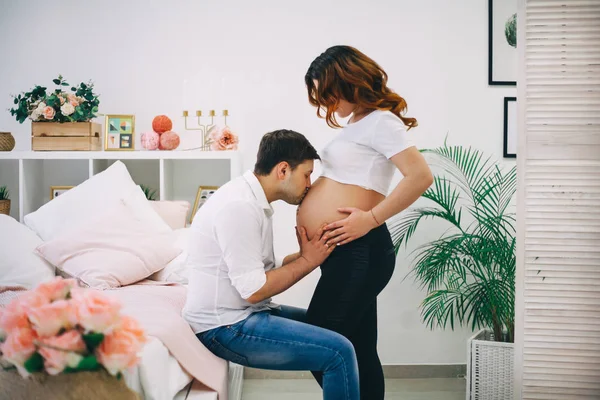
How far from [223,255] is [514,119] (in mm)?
2194

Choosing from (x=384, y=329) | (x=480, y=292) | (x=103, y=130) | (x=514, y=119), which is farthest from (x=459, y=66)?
(x=103, y=130)

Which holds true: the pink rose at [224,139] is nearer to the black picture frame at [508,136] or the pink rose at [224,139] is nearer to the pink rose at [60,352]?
the black picture frame at [508,136]

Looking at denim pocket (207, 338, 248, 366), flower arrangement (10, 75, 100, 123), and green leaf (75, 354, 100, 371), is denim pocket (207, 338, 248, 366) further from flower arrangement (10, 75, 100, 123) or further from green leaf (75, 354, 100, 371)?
flower arrangement (10, 75, 100, 123)

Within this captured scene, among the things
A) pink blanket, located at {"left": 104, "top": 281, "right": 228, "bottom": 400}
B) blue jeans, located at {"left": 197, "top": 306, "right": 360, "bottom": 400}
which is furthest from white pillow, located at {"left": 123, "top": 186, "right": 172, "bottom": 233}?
blue jeans, located at {"left": 197, "top": 306, "right": 360, "bottom": 400}

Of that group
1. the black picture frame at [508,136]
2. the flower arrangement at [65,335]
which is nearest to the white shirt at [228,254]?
the flower arrangement at [65,335]

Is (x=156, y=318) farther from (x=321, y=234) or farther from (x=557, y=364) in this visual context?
(x=557, y=364)

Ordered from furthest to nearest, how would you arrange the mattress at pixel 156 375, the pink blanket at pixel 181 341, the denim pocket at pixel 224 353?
the denim pocket at pixel 224 353 < the pink blanket at pixel 181 341 < the mattress at pixel 156 375

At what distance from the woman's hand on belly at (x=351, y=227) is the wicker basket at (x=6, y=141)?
200 centimetres

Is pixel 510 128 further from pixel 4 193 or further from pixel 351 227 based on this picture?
pixel 4 193

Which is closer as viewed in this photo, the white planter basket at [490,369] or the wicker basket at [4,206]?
the white planter basket at [490,369]

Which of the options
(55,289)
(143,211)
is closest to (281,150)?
(55,289)

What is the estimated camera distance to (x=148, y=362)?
60.2 inches

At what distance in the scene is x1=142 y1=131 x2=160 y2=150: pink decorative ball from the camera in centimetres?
296

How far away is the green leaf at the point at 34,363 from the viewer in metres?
Result: 1.04
